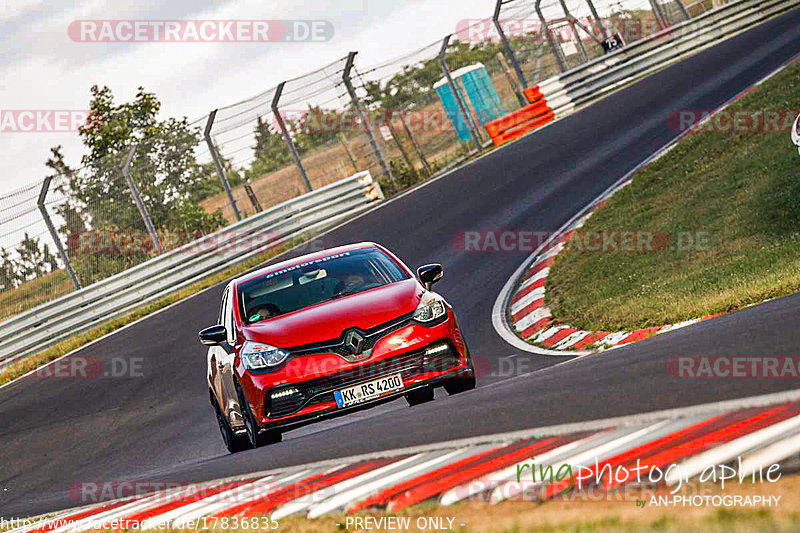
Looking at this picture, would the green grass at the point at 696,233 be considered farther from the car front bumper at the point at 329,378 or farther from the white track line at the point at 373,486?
the white track line at the point at 373,486

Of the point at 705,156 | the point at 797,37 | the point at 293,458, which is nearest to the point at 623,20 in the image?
the point at 797,37

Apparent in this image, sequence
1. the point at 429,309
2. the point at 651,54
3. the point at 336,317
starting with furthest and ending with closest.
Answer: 1. the point at 651,54
2. the point at 429,309
3. the point at 336,317

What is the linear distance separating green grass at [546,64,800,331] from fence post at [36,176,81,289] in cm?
1035

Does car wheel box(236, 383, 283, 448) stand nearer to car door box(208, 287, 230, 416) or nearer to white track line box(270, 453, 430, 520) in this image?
car door box(208, 287, 230, 416)

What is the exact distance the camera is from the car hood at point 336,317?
27.8 feet

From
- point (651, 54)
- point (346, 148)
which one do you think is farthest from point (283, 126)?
point (651, 54)

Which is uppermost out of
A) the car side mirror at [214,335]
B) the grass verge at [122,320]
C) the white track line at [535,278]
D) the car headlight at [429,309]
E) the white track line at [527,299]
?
the car side mirror at [214,335]

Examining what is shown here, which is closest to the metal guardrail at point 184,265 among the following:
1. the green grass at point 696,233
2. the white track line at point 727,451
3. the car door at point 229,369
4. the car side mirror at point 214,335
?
the green grass at point 696,233

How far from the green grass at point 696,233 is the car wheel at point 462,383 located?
218cm

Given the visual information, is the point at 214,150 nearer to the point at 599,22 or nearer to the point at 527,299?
the point at 527,299

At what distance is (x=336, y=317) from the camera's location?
8633 millimetres

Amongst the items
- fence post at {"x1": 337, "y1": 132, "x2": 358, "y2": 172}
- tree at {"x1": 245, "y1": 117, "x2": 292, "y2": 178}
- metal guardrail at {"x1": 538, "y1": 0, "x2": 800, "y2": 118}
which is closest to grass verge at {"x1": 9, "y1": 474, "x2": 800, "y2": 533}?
tree at {"x1": 245, "y1": 117, "x2": 292, "y2": 178}

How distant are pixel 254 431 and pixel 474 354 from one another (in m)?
3.81

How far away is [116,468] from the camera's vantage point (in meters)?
10.9
